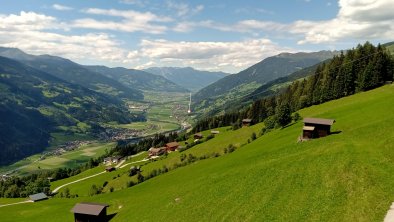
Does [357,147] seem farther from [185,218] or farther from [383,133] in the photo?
[185,218]

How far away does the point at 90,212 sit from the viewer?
82438 mm

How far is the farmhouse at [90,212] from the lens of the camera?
3238 inches

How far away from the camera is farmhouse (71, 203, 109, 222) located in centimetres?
8225

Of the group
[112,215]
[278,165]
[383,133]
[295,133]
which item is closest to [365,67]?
[295,133]

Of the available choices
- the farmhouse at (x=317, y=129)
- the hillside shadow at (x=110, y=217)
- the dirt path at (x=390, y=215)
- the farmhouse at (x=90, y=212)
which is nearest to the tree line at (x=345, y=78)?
the farmhouse at (x=317, y=129)

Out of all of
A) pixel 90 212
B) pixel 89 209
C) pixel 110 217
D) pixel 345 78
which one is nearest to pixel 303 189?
pixel 110 217

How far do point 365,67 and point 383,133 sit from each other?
307 feet

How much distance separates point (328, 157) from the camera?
55.9 metres

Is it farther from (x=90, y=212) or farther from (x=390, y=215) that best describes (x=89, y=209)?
(x=390, y=215)

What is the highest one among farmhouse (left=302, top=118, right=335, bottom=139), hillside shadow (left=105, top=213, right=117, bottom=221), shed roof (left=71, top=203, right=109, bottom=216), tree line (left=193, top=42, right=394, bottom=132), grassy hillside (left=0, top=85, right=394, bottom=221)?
tree line (left=193, top=42, right=394, bottom=132)

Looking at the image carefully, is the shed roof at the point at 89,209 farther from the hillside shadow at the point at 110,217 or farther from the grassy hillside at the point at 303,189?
the grassy hillside at the point at 303,189

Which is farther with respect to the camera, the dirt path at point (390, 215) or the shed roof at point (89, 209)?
the shed roof at point (89, 209)

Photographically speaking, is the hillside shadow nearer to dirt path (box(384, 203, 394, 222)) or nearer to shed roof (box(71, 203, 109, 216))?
shed roof (box(71, 203, 109, 216))

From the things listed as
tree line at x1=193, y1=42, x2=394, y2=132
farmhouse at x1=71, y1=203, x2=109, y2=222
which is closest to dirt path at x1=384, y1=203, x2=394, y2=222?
farmhouse at x1=71, y1=203, x2=109, y2=222
